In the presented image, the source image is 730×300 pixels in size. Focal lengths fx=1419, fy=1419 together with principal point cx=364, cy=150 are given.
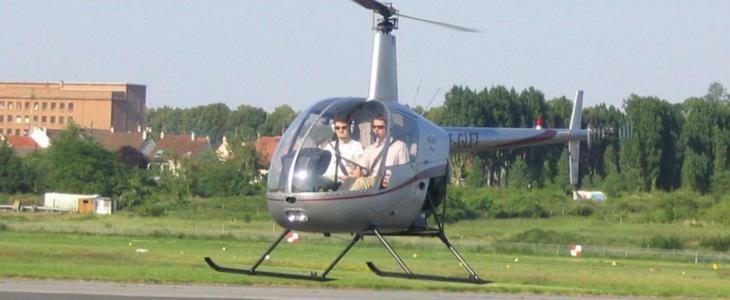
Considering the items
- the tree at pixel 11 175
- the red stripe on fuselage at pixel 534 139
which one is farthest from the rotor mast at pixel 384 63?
the tree at pixel 11 175

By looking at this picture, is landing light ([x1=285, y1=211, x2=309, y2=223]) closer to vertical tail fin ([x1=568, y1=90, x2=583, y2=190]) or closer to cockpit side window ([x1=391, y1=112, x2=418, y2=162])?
cockpit side window ([x1=391, y1=112, x2=418, y2=162])

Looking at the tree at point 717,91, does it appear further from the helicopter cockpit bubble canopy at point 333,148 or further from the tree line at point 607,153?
the helicopter cockpit bubble canopy at point 333,148

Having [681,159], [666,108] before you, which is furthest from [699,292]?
[681,159]

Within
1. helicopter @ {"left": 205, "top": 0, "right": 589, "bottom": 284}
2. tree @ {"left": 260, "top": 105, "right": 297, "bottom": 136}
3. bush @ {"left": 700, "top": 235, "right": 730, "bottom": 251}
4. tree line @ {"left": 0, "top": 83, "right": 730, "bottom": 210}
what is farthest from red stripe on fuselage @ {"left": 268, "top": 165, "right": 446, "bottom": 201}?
tree @ {"left": 260, "top": 105, "right": 297, "bottom": 136}

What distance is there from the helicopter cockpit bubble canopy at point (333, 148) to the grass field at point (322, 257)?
8045mm

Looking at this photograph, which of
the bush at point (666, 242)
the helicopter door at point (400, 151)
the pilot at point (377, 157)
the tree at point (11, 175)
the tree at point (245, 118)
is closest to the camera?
the pilot at point (377, 157)

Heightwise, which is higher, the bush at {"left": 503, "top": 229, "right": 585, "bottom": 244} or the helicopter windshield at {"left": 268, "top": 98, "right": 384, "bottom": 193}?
the helicopter windshield at {"left": 268, "top": 98, "right": 384, "bottom": 193}

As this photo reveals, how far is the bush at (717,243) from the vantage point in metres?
53.3

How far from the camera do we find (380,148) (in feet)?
59.0

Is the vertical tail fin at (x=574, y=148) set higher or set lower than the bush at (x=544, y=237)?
higher

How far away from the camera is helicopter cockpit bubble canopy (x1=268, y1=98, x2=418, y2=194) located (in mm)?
17625

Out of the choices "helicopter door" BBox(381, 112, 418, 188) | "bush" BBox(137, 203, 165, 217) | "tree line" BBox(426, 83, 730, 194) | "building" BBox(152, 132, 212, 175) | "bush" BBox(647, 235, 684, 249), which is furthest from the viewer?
"building" BBox(152, 132, 212, 175)

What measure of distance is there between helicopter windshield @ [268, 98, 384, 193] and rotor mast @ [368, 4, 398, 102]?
98cm

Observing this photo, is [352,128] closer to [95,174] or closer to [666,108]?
[666,108]
